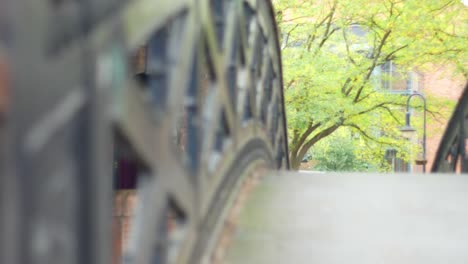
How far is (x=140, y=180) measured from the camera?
1728 millimetres

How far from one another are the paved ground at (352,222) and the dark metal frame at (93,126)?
1.60 ft

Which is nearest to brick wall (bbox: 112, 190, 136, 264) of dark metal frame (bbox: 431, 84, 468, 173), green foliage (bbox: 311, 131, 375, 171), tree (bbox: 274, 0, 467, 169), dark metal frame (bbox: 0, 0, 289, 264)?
dark metal frame (bbox: 431, 84, 468, 173)

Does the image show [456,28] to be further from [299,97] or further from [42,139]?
[42,139]

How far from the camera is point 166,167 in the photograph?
6.19 ft

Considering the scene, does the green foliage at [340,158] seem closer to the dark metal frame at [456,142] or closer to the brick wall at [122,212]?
the brick wall at [122,212]

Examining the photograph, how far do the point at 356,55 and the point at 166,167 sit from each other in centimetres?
1470

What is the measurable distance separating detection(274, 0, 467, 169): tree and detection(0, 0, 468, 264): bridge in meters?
10.8

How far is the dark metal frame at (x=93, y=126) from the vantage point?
41.2 inches

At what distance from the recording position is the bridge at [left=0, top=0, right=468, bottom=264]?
1.07 metres

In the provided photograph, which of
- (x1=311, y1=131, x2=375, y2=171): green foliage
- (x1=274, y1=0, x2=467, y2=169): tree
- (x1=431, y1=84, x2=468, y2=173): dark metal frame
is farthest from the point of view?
(x1=311, y1=131, x2=375, y2=171): green foliage

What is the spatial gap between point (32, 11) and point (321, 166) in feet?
86.2

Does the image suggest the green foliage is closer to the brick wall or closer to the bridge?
the brick wall

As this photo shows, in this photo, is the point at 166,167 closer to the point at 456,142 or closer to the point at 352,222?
the point at 352,222

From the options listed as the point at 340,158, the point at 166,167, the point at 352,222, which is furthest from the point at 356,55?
the point at 166,167
